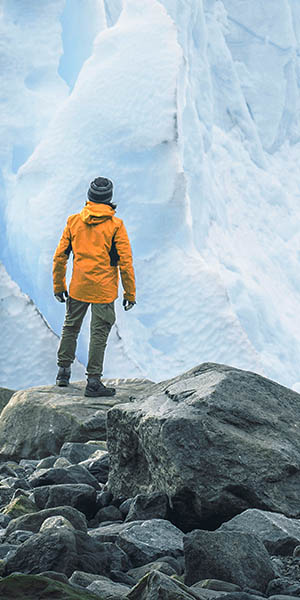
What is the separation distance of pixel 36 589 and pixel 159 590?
7.9 inches

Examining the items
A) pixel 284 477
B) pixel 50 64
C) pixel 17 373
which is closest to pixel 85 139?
pixel 50 64

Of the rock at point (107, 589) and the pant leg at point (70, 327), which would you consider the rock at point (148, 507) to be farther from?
the pant leg at point (70, 327)

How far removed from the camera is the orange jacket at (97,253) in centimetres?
387

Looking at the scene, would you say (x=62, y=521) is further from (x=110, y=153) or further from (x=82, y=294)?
(x=110, y=153)

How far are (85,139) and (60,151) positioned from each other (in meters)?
0.28

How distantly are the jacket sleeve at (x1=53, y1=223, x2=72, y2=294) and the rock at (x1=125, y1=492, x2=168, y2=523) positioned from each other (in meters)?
2.15

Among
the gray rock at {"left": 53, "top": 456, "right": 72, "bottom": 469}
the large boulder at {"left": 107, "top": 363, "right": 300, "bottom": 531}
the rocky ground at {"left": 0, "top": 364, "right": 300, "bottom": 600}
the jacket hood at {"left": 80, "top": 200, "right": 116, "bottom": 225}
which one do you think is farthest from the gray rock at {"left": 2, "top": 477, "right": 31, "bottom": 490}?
the jacket hood at {"left": 80, "top": 200, "right": 116, "bottom": 225}

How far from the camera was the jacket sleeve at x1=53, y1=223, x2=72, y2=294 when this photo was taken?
4.00 m

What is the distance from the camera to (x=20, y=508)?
6.86ft

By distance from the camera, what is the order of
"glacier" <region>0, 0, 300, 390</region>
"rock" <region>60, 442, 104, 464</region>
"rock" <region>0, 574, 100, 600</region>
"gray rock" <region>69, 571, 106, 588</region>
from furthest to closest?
"glacier" <region>0, 0, 300, 390</region>
"rock" <region>60, 442, 104, 464</region>
"gray rock" <region>69, 571, 106, 588</region>
"rock" <region>0, 574, 100, 600</region>

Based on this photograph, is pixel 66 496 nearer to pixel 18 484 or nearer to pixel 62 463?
pixel 18 484

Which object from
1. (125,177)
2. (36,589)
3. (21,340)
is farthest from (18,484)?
(125,177)

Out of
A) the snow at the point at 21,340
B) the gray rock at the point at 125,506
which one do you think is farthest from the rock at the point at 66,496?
the snow at the point at 21,340

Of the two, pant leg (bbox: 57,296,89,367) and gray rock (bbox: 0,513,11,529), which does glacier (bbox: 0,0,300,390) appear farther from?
gray rock (bbox: 0,513,11,529)
